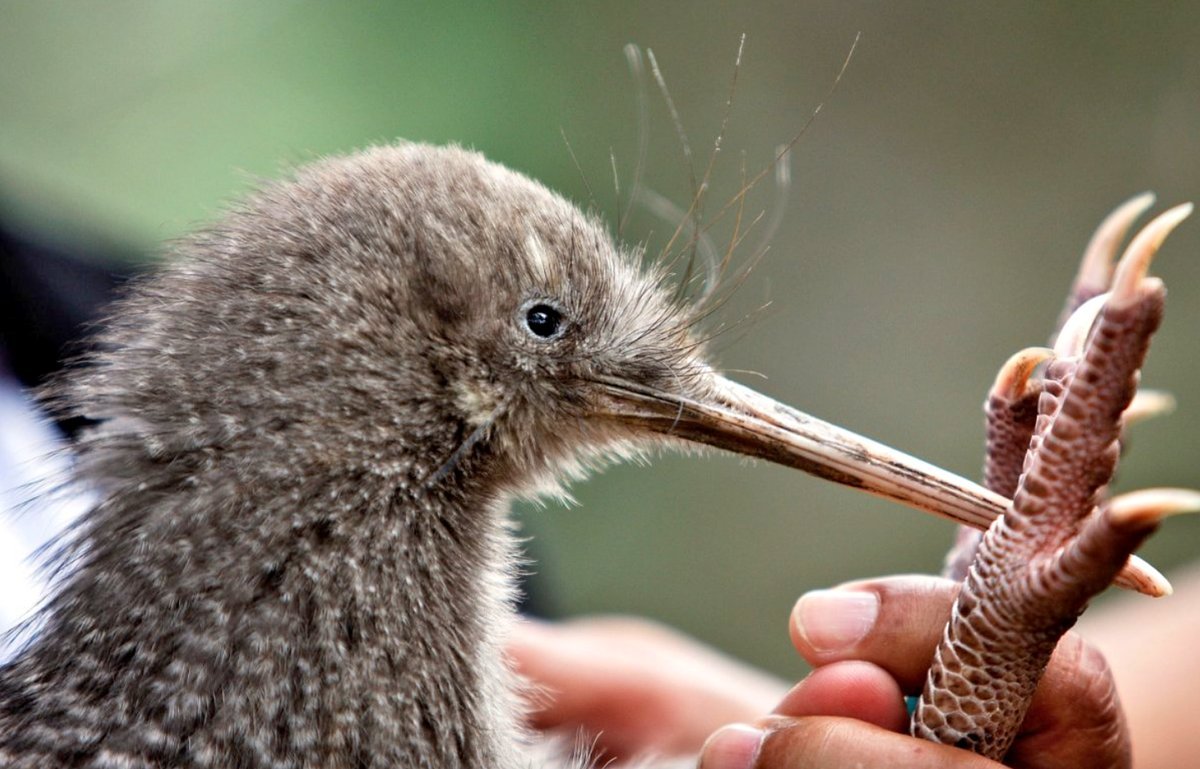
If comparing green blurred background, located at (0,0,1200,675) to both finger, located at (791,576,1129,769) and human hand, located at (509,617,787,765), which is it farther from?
finger, located at (791,576,1129,769)

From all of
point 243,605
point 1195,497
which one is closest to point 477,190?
point 243,605

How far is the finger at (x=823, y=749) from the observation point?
54.0 inches

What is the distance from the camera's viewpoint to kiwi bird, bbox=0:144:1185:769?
1.26 metres

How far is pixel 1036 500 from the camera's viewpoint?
4.32 ft

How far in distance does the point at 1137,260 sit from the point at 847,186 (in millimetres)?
3703

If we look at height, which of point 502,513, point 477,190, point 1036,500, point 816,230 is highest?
point 816,230

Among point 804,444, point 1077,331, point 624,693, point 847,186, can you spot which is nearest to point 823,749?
point 804,444

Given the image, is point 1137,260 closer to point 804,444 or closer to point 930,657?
point 804,444

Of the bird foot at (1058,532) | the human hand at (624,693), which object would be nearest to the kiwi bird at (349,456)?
the bird foot at (1058,532)

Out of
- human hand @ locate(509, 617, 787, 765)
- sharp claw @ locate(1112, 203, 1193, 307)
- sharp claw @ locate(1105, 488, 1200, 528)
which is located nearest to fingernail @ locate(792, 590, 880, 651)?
sharp claw @ locate(1105, 488, 1200, 528)

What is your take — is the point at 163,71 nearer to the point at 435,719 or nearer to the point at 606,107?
the point at 606,107

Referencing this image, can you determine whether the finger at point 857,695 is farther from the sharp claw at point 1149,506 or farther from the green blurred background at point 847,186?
the green blurred background at point 847,186

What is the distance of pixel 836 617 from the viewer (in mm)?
1578

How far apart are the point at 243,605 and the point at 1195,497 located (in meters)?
1.04
